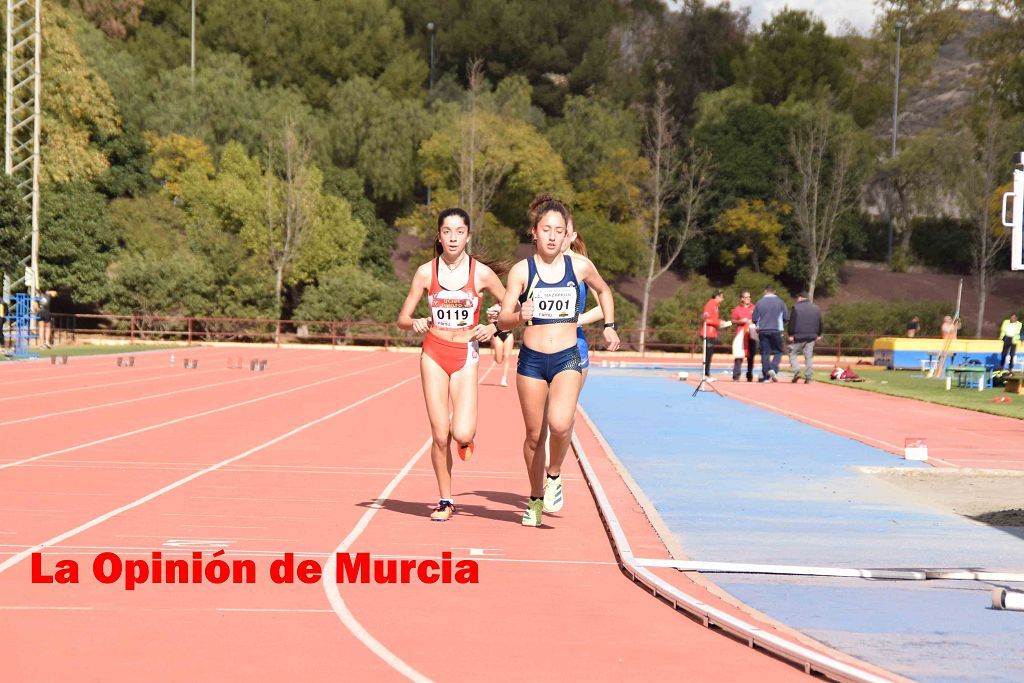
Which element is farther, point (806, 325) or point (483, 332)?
point (806, 325)

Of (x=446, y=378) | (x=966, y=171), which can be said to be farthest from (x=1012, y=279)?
(x=446, y=378)

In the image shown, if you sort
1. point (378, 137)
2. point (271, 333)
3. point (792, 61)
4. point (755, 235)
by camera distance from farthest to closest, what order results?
1. point (792, 61)
2. point (378, 137)
3. point (755, 235)
4. point (271, 333)

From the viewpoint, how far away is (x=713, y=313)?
28.8m

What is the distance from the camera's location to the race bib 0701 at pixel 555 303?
30.2 ft

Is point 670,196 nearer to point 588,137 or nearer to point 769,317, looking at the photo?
point 588,137

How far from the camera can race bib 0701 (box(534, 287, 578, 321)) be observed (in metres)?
9.21

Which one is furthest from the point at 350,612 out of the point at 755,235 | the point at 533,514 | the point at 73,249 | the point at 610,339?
the point at 755,235

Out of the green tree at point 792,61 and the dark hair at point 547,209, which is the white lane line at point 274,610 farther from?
the green tree at point 792,61

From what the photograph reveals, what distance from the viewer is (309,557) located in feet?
26.0

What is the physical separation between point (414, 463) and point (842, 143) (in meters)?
60.8

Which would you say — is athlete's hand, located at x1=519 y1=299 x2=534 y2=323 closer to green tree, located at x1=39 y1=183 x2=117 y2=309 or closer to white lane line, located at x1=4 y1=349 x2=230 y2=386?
white lane line, located at x1=4 y1=349 x2=230 y2=386

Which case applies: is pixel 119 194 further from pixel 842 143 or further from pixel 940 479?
pixel 940 479

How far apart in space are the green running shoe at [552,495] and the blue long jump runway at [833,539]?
835mm

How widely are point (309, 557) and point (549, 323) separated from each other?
7.93 ft
